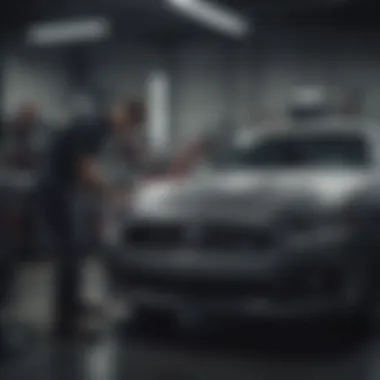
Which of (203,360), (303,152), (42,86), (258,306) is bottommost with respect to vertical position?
(203,360)

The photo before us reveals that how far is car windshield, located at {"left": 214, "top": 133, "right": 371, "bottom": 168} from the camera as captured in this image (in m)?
1.39

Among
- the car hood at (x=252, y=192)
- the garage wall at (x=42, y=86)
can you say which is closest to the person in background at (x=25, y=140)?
the garage wall at (x=42, y=86)

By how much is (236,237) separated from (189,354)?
27cm

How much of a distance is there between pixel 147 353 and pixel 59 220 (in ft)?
0.99

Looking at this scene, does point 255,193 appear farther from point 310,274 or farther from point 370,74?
point 370,74

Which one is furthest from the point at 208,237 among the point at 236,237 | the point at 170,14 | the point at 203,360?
the point at 170,14

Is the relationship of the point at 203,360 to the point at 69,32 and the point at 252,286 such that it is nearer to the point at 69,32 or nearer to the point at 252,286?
the point at 252,286

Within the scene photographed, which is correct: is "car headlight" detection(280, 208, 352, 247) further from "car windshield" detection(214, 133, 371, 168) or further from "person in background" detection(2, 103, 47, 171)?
"person in background" detection(2, 103, 47, 171)

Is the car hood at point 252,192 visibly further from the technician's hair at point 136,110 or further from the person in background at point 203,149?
the technician's hair at point 136,110

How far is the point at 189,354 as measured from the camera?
1.50 meters

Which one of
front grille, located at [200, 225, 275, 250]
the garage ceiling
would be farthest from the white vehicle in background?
the garage ceiling

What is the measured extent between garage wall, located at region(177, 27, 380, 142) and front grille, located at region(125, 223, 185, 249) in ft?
0.53

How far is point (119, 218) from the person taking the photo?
1.45 meters

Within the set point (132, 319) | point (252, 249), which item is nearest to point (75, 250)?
point (132, 319)
